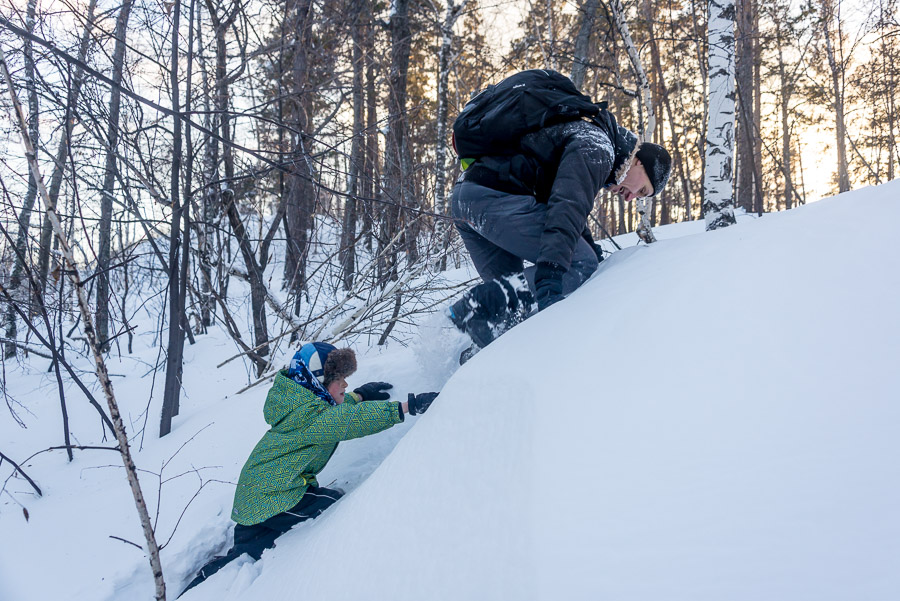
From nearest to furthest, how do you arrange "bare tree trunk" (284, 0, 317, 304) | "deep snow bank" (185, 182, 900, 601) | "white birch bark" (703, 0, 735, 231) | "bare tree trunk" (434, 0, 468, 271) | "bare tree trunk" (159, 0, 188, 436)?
"deep snow bank" (185, 182, 900, 601) < "white birch bark" (703, 0, 735, 231) < "bare tree trunk" (159, 0, 188, 436) < "bare tree trunk" (284, 0, 317, 304) < "bare tree trunk" (434, 0, 468, 271)

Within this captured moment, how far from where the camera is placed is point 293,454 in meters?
2.15

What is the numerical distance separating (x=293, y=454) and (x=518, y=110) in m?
1.73

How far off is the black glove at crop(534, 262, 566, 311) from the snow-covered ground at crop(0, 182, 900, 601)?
103 millimetres

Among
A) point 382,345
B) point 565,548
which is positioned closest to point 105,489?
point 382,345

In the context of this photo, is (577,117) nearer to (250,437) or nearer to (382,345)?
(250,437)

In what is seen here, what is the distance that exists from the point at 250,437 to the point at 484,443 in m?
2.17

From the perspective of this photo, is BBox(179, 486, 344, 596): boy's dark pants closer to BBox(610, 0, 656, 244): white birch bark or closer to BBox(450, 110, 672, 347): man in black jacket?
BBox(450, 110, 672, 347): man in black jacket

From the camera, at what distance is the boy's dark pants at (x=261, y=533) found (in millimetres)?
2064

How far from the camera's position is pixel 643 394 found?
1.06 meters

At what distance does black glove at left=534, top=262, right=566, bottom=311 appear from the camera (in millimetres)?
1830

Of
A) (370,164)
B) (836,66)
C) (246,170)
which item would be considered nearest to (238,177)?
(246,170)

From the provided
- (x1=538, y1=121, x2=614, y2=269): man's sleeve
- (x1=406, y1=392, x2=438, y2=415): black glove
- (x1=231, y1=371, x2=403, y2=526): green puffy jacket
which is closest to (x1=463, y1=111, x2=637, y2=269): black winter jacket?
(x1=538, y1=121, x2=614, y2=269): man's sleeve

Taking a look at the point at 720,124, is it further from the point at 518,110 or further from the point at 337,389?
the point at 337,389

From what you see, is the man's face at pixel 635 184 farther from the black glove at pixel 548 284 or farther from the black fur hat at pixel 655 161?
the black glove at pixel 548 284
